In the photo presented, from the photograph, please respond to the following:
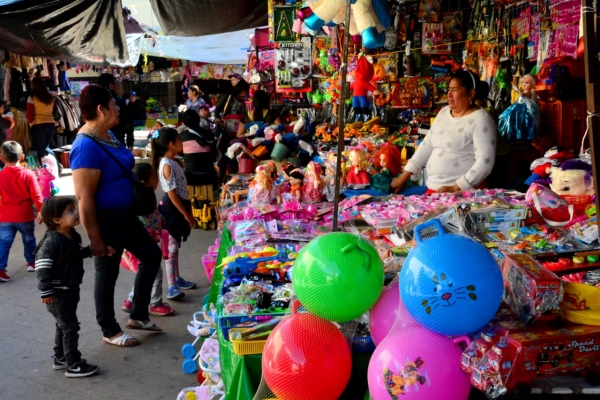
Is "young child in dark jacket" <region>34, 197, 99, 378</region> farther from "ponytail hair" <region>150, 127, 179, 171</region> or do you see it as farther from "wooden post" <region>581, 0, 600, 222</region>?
"wooden post" <region>581, 0, 600, 222</region>

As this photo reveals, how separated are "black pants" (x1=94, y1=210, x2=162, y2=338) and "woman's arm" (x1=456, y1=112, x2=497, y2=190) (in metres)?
2.26

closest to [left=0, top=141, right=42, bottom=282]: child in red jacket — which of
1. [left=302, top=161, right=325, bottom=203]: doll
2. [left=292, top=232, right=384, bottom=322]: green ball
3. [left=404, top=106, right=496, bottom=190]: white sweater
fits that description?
[left=302, top=161, right=325, bottom=203]: doll

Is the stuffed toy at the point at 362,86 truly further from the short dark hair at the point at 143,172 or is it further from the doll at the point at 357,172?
the short dark hair at the point at 143,172

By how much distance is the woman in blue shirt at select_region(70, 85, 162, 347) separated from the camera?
3.92 metres

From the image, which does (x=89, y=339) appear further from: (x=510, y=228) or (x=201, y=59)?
(x=201, y=59)

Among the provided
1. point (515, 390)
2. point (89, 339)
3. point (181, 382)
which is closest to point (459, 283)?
point (515, 390)

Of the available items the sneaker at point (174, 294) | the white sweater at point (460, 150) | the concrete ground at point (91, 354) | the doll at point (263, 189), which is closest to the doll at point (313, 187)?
the doll at point (263, 189)

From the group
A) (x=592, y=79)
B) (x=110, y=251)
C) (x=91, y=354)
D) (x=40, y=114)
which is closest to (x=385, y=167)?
(x=110, y=251)

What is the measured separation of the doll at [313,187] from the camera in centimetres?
494

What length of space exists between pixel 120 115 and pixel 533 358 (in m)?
10.9

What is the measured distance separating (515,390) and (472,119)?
9.26 feet

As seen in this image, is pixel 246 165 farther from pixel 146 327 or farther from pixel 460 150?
pixel 460 150

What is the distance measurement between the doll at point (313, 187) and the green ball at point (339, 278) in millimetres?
2788

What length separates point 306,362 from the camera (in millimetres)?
1997
